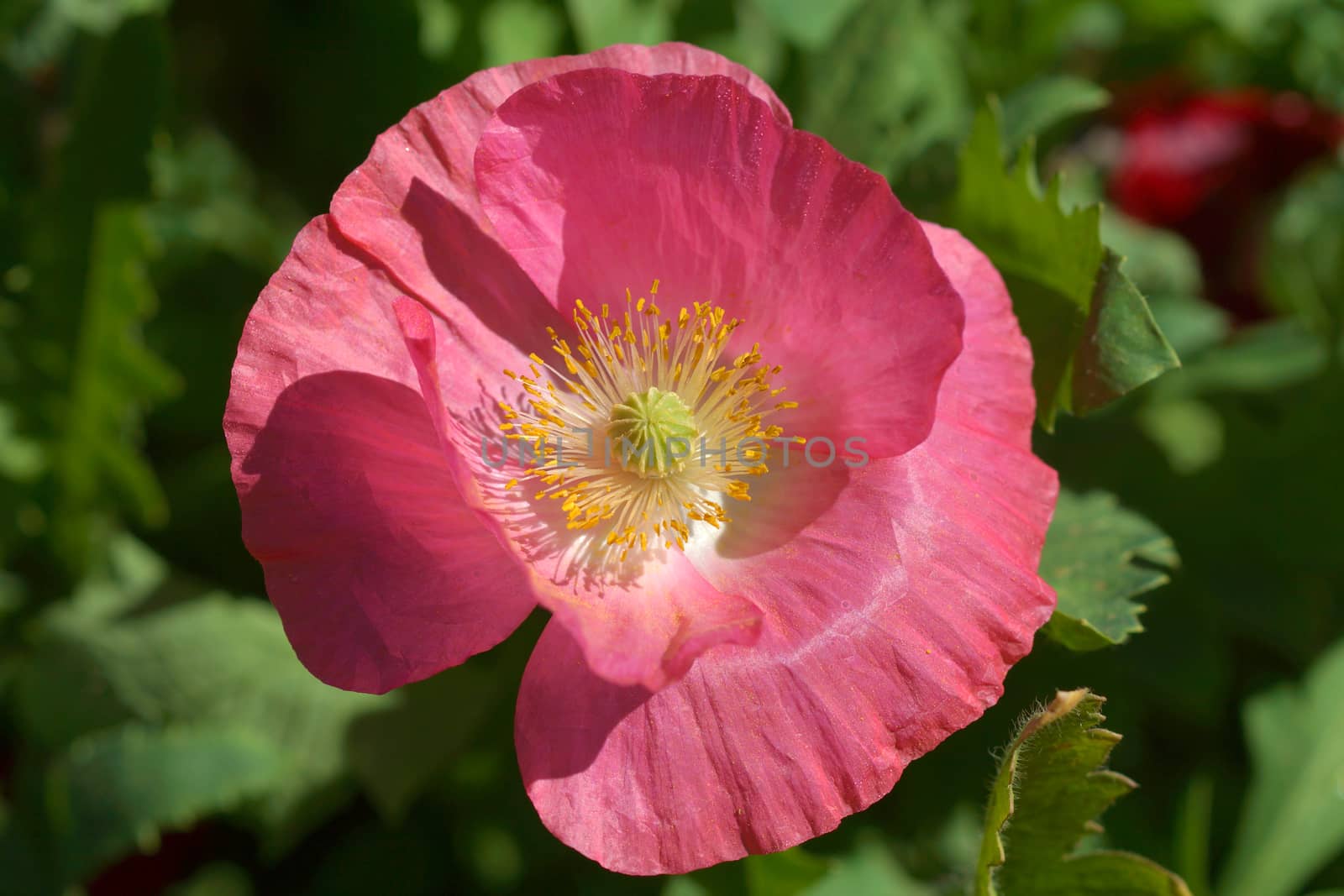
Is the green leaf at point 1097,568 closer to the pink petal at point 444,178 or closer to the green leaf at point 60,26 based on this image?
the pink petal at point 444,178

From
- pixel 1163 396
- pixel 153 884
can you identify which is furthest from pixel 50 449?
pixel 1163 396

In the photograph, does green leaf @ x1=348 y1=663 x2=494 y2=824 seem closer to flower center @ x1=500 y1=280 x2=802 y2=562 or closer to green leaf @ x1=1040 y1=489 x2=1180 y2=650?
flower center @ x1=500 y1=280 x2=802 y2=562

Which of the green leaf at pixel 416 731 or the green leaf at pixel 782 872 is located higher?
the green leaf at pixel 782 872

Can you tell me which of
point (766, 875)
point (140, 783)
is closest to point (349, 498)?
point (766, 875)

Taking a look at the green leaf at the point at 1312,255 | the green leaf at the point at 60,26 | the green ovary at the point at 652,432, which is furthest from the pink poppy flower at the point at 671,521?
the green leaf at the point at 1312,255

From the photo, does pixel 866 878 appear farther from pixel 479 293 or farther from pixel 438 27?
pixel 438 27
